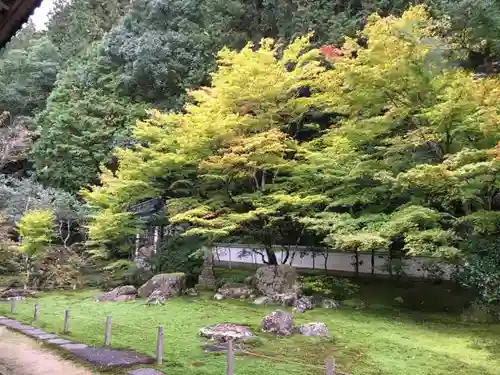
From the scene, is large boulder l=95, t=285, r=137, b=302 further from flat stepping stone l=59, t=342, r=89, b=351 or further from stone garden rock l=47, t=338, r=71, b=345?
flat stepping stone l=59, t=342, r=89, b=351

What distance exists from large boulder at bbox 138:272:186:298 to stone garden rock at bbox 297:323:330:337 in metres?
6.50

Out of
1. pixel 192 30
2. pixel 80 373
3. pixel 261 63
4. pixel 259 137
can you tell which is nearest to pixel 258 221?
pixel 259 137

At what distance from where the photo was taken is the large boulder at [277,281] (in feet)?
48.6

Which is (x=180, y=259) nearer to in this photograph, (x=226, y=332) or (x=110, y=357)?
(x=226, y=332)

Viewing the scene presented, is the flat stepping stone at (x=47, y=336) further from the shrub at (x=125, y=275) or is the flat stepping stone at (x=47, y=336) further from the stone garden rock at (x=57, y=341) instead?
the shrub at (x=125, y=275)

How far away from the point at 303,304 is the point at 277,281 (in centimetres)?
189

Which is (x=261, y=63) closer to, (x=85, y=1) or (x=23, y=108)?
(x=23, y=108)

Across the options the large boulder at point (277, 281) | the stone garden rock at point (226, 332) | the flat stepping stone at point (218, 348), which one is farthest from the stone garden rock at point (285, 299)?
the flat stepping stone at point (218, 348)

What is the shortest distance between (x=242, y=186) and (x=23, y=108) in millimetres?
25551

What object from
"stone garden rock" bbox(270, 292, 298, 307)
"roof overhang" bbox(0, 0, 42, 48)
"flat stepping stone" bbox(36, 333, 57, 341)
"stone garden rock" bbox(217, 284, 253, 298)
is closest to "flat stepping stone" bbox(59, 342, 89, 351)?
"flat stepping stone" bbox(36, 333, 57, 341)

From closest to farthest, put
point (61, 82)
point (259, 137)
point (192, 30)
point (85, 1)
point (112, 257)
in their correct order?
1. point (259, 137)
2. point (112, 257)
3. point (192, 30)
4. point (61, 82)
5. point (85, 1)

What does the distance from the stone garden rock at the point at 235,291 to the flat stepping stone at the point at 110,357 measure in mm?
7374

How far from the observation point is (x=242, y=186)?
55.9 ft

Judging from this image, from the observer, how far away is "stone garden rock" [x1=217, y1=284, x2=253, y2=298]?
50.5ft
